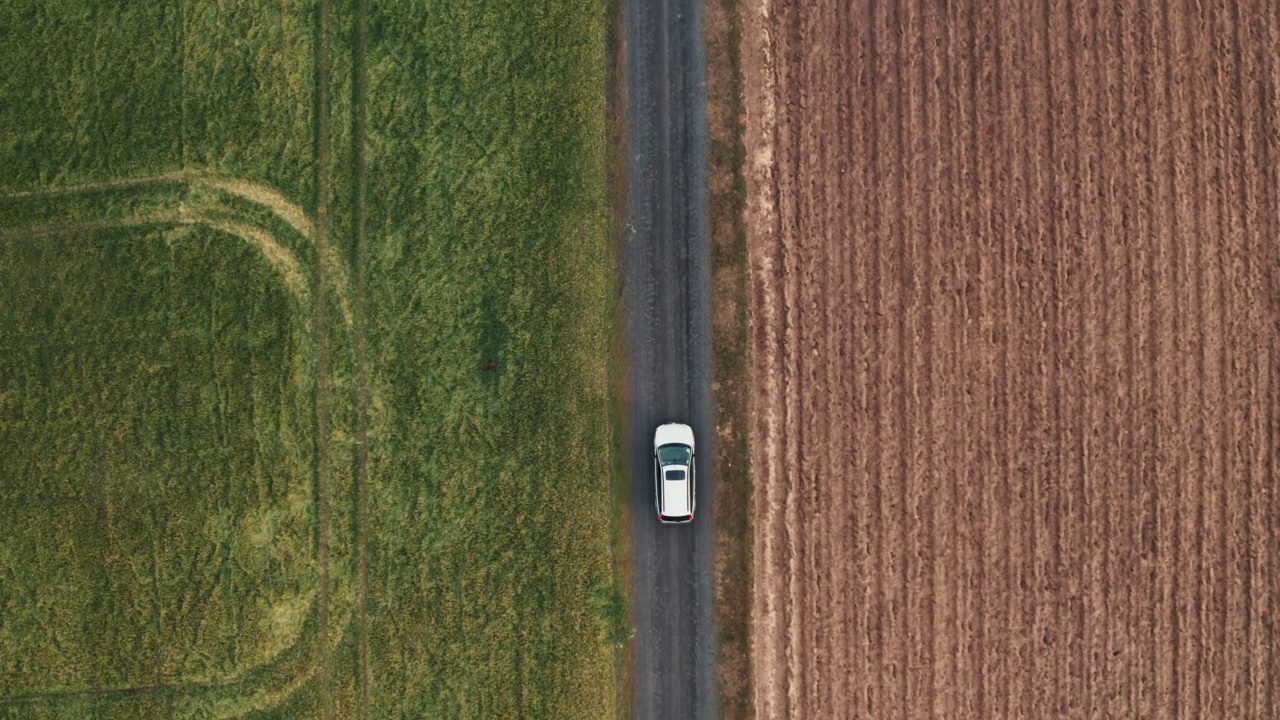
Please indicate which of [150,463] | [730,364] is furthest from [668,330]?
[150,463]

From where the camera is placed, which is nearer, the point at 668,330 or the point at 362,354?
the point at 668,330

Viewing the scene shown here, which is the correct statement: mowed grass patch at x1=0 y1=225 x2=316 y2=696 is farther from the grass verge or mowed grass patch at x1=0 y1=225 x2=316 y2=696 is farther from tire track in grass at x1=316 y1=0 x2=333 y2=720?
the grass verge

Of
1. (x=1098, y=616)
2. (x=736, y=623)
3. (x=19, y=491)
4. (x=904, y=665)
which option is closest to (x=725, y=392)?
(x=736, y=623)

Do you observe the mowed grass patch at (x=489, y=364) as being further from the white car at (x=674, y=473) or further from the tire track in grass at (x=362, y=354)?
the white car at (x=674, y=473)

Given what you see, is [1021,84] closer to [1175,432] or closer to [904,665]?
[1175,432]

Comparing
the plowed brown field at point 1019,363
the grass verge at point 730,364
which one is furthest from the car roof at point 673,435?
the plowed brown field at point 1019,363

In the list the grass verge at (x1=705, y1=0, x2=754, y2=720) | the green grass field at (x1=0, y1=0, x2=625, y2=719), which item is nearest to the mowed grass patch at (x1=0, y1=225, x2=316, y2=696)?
the green grass field at (x1=0, y1=0, x2=625, y2=719)

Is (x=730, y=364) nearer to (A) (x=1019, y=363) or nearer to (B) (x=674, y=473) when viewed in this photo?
(B) (x=674, y=473)
